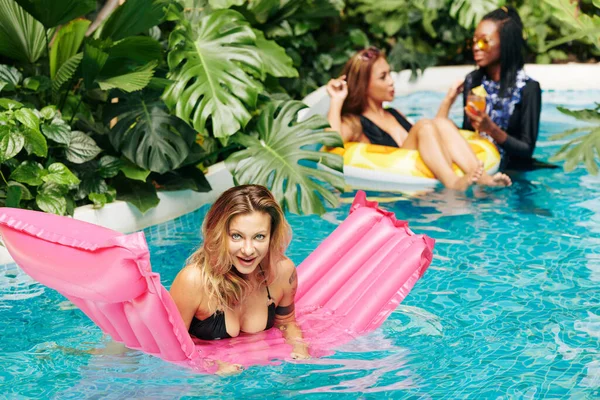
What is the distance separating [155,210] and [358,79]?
2.04 meters

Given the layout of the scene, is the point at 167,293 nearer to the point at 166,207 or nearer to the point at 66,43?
the point at 166,207

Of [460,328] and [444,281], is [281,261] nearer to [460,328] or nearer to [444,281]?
[460,328]

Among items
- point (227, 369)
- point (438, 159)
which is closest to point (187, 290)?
point (227, 369)

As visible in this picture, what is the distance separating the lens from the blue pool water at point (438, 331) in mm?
3469

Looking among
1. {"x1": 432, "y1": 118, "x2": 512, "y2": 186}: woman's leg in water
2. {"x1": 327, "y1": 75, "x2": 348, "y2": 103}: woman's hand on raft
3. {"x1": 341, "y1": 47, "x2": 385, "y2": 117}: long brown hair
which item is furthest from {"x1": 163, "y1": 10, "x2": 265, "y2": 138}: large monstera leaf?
{"x1": 432, "y1": 118, "x2": 512, "y2": 186}: woman's leg in water

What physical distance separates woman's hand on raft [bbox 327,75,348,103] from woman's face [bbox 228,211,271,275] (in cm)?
347

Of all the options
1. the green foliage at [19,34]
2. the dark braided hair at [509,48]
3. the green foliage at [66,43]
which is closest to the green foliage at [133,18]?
the green foliage at [66,43]

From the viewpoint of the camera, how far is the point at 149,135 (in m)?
5.43

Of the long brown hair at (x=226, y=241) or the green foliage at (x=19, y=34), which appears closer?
the long brown hair at (x=226, y=241)

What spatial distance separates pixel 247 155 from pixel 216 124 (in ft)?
0.95

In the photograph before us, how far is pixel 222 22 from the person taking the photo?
18.9 feet

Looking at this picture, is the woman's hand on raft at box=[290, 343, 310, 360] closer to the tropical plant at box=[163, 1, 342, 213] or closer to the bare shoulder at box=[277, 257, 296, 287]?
the bare shoulder at box=[277, 257, 296, 287]

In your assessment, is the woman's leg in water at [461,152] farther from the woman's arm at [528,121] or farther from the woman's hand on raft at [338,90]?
the woman's hand on raft at [338,90]

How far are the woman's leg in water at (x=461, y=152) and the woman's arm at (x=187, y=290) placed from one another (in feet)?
11.0
